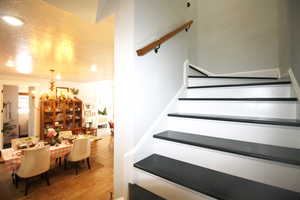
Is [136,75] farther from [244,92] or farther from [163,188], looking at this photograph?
[244,92]

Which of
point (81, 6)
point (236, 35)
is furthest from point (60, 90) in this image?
point (236, 35)

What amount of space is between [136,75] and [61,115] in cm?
567

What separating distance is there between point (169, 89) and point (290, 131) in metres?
0.93

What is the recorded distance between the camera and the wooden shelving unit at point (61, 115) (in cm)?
479

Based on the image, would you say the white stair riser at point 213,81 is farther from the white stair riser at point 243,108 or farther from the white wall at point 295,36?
the white wall at point 295,36

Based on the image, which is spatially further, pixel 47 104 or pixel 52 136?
pixel 47 104

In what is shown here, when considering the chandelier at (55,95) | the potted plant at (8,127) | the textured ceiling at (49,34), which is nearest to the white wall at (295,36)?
the textured ceiling at (49,34)

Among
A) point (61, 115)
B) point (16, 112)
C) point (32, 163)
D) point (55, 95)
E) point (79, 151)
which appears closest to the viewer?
point (32, 163)

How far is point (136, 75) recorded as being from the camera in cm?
99

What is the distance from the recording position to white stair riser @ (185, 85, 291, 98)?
113 centimetres

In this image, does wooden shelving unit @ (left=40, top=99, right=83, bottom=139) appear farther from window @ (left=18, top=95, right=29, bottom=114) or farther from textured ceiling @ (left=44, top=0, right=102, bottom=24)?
textured ceiling @ (left=44, top=0, right=102, bottom=24)

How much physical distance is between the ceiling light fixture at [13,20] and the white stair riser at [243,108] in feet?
6.30

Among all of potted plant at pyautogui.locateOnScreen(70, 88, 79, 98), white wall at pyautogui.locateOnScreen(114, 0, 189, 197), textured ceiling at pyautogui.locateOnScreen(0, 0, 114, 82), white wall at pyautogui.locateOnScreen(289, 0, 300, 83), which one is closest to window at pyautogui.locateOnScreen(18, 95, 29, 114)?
potted plant at pyautogui.locateOnScreen(70, 88, 79, 98)

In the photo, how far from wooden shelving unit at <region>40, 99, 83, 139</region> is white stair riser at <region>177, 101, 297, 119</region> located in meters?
5.47
